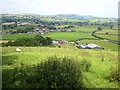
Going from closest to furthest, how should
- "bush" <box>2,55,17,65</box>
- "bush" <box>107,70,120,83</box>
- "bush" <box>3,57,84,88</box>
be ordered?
1. "bush" <box>3,57,84,88</box>
2. "bush" <box>107,70,120,83</box>
3. "bush" <box>2,55,17,65</box>

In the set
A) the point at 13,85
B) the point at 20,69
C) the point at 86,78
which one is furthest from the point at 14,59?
the point at 86,78

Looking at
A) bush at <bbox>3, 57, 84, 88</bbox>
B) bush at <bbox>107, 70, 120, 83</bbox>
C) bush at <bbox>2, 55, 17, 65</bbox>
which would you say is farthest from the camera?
bush at <bbox>2, 55, 17, 65</bbox>

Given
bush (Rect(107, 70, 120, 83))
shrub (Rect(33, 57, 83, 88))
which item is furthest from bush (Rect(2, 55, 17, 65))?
bush (Rect(107, 70, 120, 83))

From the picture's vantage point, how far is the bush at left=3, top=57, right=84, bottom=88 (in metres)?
13.2

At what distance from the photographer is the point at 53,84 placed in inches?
515

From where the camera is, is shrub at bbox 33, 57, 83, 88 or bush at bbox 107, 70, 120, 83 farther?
bush at bbox 107, 70, 120, 83

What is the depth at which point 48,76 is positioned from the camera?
13383 millimetres

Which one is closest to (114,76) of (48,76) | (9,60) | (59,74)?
(59,74)

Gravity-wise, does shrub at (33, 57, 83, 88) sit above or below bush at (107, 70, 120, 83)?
above

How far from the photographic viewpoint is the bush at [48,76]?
13180 mm

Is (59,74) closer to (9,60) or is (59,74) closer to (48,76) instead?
(48,76)

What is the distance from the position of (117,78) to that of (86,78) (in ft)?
6.40

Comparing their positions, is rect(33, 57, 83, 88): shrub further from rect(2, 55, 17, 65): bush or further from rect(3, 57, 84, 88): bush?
rect(2, 55, 17, 65): bush

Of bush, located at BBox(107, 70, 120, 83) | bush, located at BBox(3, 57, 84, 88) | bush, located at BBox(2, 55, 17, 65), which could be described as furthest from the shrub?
bush, located at BBox(2, 55, 17, 65)
